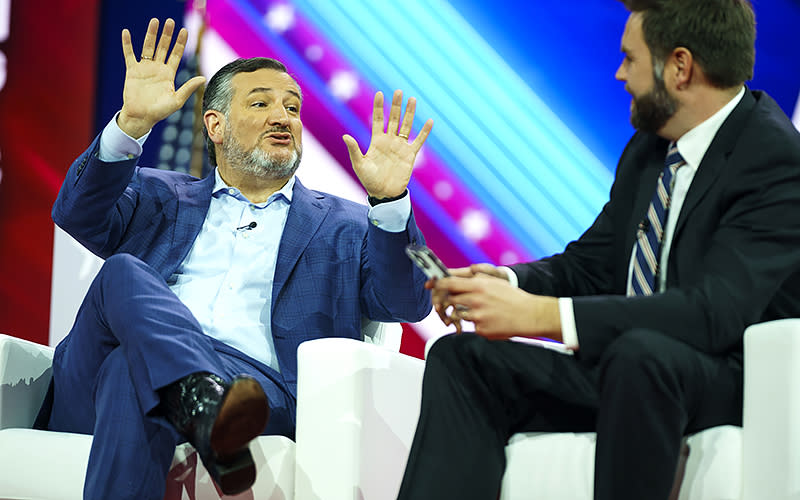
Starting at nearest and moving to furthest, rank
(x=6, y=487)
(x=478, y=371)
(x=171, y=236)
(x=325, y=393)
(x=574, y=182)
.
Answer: (x=478, y=371), (x=325, y=393), (x=6, y=487), (x=171, y=236), (x=574, y=182)

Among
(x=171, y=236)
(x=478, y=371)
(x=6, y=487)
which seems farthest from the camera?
→ (x=171, y=236)

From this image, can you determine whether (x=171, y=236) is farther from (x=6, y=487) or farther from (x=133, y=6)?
(x=133, y=6)

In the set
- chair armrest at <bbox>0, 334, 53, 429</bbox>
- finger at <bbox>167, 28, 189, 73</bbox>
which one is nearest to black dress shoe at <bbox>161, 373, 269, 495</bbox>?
chair armrest at <bbox>0, 334, 53, 429</bbox>

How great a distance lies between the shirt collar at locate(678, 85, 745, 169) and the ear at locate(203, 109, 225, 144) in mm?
1405

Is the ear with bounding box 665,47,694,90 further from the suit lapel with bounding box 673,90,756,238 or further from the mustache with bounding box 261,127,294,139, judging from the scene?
the mustache with bounding box 261,127,294,139

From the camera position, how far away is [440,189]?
3.31 meters

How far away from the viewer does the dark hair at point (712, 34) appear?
→ 5.17ft

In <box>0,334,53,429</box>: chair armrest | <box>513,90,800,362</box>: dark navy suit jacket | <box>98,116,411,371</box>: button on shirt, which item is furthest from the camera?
<box>98,116,411,371</box>: button on shirt

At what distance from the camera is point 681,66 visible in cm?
160

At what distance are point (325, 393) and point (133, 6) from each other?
2.29 metres

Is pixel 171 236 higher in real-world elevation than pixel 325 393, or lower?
higher

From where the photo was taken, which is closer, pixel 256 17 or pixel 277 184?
pixel 277 184

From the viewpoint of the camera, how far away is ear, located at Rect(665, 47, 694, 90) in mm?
1591

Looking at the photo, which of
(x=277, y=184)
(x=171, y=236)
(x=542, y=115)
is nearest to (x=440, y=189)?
(x=542, y=115)
